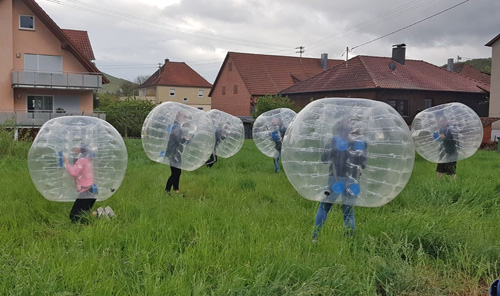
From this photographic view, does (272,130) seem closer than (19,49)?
Yes

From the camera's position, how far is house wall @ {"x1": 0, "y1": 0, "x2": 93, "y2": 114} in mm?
25281

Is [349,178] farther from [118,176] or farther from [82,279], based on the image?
[118,176]

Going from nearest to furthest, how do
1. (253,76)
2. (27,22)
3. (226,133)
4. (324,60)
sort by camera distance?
(226,133), (27,22), (253,76), (324,60)

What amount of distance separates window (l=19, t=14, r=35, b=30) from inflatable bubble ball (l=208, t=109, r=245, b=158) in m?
20.6

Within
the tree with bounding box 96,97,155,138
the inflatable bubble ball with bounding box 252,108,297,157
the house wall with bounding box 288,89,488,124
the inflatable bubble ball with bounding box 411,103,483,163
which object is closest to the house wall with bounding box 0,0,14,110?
the tree with bounding box 96,97,155,138

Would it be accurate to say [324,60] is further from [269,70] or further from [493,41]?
[493,41]

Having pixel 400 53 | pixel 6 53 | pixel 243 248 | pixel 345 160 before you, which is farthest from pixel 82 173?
pixel 400 53

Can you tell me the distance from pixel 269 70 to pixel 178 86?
Answer: 1986cm

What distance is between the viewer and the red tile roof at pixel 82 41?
30.5m

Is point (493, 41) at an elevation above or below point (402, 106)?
above

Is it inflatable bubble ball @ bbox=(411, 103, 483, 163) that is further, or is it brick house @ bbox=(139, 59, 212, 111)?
brick house @ bbox=(139, 59, 212, 111)

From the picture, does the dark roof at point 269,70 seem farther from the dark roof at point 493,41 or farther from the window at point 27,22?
the window at point 27,22

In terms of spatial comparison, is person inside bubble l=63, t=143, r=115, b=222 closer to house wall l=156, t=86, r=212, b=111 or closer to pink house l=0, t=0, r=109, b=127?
pink house l=0, t=0, r=109, b=127

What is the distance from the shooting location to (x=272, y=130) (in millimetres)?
11094
